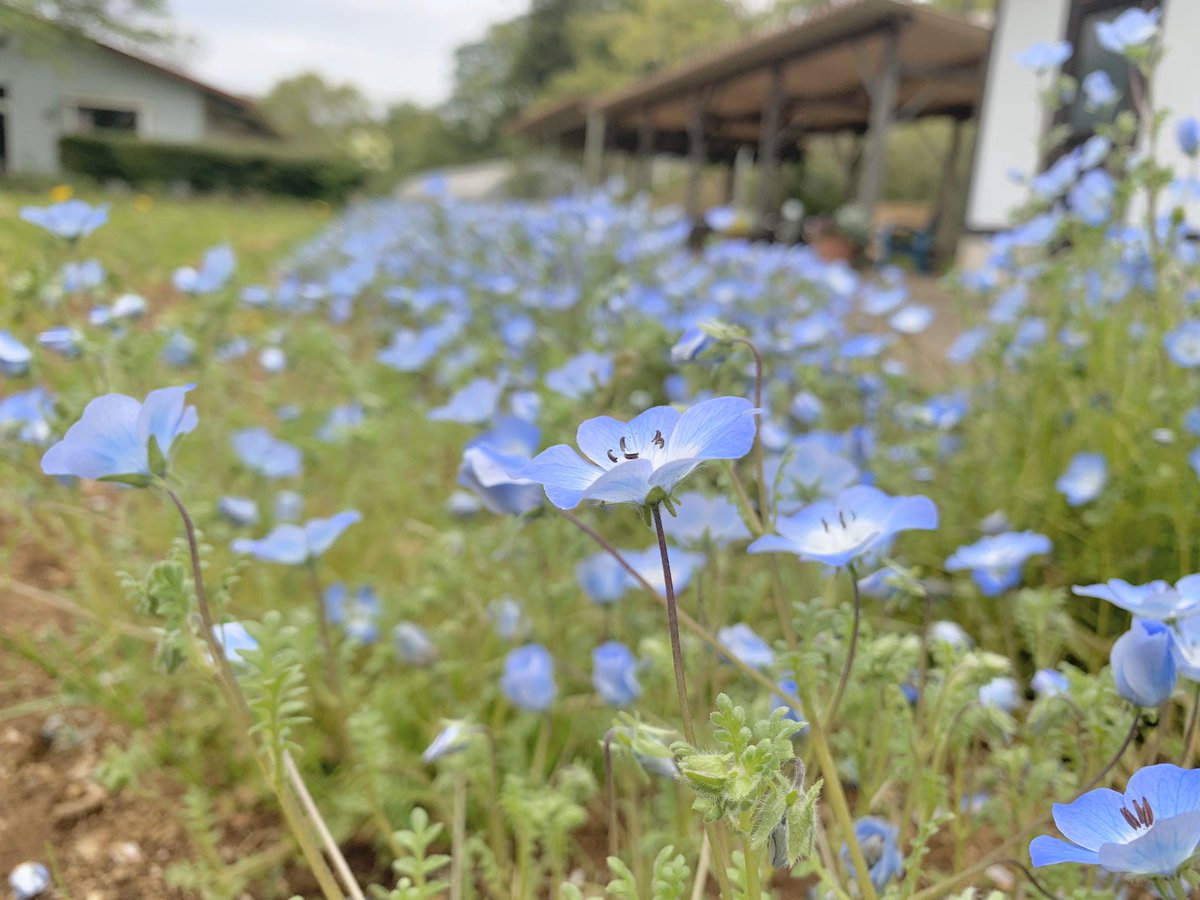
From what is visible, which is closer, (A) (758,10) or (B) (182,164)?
(B) (182,164)

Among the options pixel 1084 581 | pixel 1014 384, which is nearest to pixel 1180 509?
pixel 1084 581

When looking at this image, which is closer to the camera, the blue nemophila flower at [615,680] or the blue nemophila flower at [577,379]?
the blue nemophila flower at [615,680]

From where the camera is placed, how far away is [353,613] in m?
1.57

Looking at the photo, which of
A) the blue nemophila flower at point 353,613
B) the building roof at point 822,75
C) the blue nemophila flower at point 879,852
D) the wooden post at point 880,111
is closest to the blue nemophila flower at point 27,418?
the blue nemophila flower at point 353,613

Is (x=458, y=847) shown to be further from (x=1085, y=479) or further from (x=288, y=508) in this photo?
(x=1085, y=479)

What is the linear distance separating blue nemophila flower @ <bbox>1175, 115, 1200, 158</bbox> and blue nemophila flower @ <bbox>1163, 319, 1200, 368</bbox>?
1.05 feet

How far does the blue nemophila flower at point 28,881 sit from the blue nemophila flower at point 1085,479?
1.70 meters

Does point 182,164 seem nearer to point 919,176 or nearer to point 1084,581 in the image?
point 919,176

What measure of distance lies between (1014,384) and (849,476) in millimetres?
1382

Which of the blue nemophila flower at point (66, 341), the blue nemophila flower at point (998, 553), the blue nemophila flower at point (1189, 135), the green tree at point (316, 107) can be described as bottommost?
the blue nemophila flower at point (998, 553)

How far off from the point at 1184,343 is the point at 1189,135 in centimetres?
38

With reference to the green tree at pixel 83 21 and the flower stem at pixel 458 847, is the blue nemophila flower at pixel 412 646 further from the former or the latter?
the green tree at pixel 83 21

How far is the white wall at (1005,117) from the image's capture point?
583cm

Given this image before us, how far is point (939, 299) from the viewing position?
22.2ft
